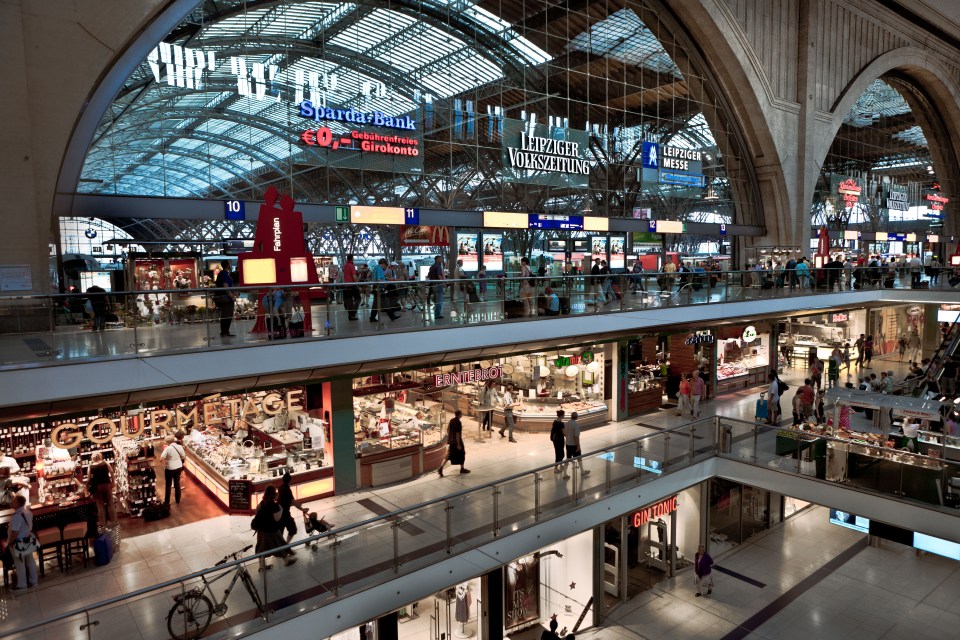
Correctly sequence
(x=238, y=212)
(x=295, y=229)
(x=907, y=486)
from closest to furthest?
(x=295, y=229) < (x=907, y=486) < (x=238, y=212)

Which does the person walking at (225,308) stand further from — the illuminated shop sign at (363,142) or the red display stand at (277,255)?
the illuminated shop sign at (363,142)

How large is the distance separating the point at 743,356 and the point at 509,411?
11.3 meters

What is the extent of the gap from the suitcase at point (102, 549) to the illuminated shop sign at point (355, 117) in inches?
432

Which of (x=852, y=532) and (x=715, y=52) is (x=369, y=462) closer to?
(x=852, y=532)

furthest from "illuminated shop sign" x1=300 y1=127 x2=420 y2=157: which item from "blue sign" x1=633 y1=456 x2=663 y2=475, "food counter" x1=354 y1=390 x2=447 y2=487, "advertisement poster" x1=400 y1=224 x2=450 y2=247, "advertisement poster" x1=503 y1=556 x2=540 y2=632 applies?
"advertisement poster" x1=503 y1=556 x2=540 y2=632

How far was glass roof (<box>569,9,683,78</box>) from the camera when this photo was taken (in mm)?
22656

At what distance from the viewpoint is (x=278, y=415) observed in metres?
12.9

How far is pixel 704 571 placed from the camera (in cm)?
1236

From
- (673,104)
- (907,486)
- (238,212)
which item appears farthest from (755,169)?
(238,212)

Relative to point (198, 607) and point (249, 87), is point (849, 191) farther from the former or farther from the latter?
point (198, 607)

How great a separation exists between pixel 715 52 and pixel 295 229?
867 inches

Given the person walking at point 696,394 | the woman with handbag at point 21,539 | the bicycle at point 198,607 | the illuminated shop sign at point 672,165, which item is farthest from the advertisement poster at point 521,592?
the illuminated shop sign at point 672,165

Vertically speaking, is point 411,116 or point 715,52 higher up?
point 715,52

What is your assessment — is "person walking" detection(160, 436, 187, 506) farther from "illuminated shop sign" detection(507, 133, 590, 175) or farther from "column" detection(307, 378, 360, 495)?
"illuminated shop sign" detection(507, 133, 590, 175)
